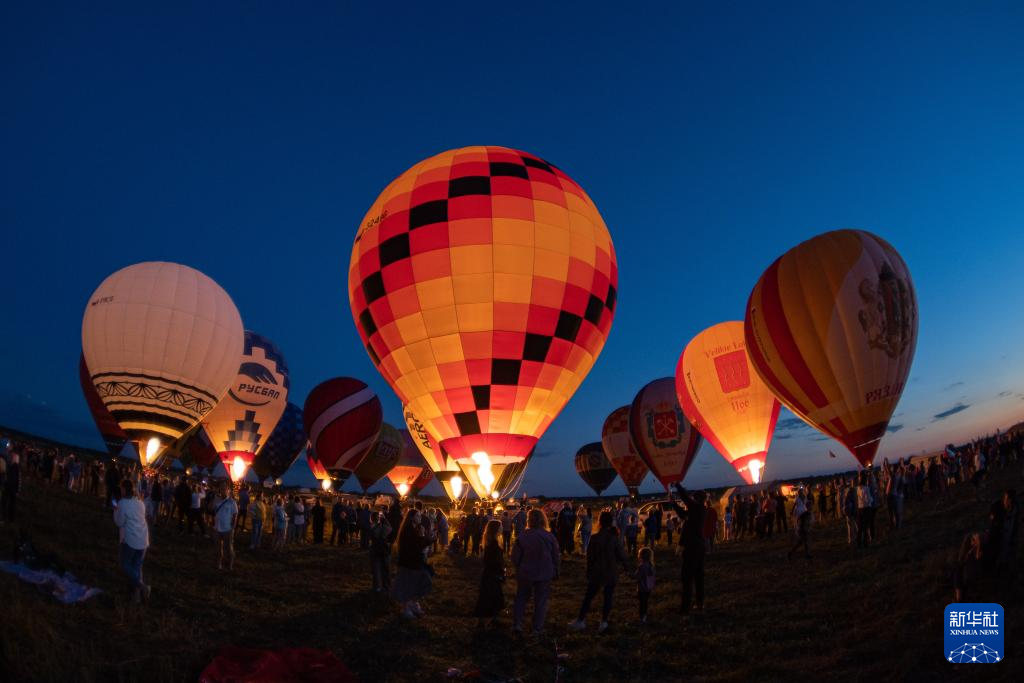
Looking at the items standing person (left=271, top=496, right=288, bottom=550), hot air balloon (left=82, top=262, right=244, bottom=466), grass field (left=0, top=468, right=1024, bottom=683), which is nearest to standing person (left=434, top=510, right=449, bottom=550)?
standing person (left=271, top=496, right=288, bottom=550)

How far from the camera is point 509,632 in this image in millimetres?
8016

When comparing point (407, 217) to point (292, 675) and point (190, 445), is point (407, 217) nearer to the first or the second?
point (292, 675)

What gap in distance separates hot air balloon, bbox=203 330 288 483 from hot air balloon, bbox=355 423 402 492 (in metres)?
8.84

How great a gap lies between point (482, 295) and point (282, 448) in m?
35.9

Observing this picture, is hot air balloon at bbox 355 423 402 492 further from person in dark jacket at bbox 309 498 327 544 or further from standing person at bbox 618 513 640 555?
standing person at bbox 618 513 640 555

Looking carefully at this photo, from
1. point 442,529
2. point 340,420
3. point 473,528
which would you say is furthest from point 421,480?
point 473,528

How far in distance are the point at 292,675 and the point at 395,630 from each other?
3.04 meters

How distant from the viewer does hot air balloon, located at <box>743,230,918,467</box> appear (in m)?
16.6

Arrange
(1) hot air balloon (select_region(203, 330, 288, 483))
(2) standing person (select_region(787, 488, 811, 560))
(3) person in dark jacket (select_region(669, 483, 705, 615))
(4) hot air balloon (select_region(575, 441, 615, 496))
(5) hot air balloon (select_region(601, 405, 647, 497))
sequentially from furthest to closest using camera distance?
(4) hot air balloon (select_region(575, 441, 615, 496)), (5) hot air balloon (select_region(601, 405, 647, 497)), (1) hot air balloon (select_region(203, 330, 288, 483)), (2) standing person (select_region(787, 488, 811, 560)), (3) person in dark jacket (select_region(669, 483, 705, 615))

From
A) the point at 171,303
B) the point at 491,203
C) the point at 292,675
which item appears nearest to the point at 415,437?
the point at 171,303

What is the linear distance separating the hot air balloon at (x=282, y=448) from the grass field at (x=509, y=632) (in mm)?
34364

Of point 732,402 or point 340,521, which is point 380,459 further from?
point 732,402

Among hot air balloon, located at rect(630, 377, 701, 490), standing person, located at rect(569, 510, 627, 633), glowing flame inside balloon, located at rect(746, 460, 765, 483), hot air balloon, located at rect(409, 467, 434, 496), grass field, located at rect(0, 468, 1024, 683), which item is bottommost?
hot air balloon, located at rect(409, 467, 434, 496)

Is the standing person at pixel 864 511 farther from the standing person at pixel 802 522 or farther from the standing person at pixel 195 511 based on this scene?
the standing person at pixel 195 511
